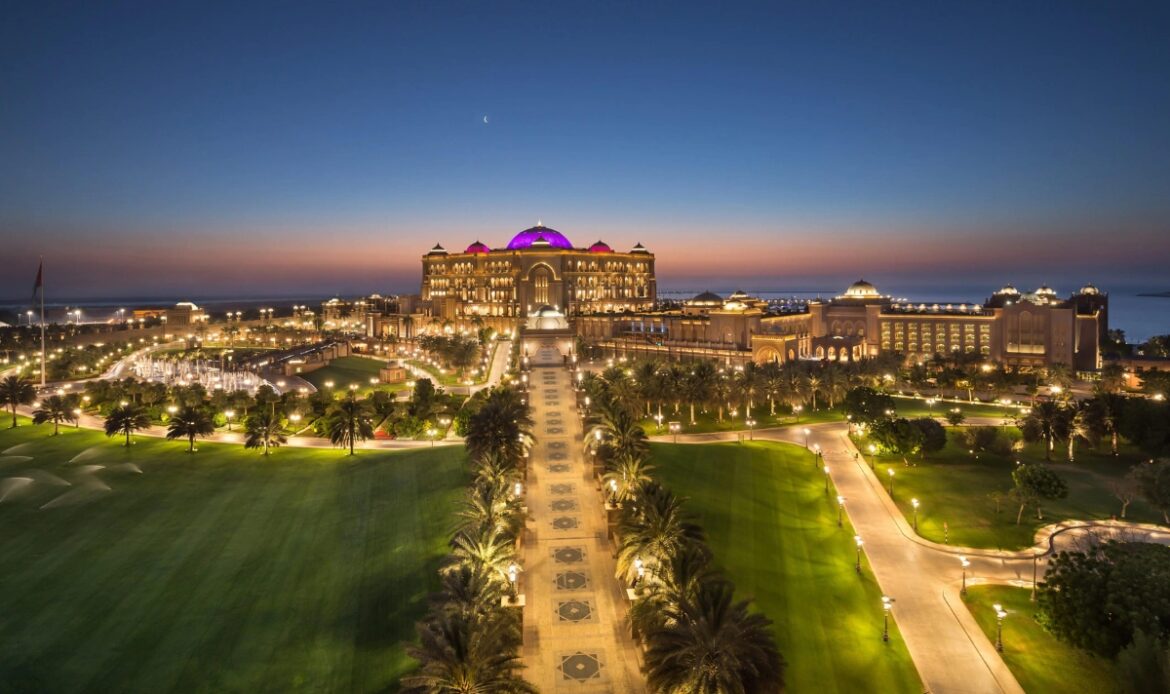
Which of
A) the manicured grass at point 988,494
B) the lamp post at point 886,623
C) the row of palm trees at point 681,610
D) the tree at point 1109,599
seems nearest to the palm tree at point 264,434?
the row of palm trees at point 681,610

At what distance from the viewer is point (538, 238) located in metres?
145

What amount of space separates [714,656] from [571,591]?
9.42m

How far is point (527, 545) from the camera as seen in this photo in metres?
32.0

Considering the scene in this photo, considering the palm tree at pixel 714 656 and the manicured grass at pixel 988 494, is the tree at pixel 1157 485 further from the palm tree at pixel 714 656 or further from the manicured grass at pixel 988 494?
the palm tree at pixel 714 656

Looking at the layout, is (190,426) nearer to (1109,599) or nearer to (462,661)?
(462,661)

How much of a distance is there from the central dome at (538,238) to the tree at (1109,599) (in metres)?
A: 123

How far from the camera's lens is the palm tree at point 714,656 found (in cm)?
1978

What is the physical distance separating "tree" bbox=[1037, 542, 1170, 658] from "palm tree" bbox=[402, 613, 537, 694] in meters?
20.8

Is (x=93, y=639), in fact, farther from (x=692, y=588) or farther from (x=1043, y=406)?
(x=1043, y=406)

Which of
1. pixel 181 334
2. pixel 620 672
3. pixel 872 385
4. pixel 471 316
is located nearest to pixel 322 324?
pixel 181 334

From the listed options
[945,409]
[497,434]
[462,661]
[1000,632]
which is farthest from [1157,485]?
[462,661]

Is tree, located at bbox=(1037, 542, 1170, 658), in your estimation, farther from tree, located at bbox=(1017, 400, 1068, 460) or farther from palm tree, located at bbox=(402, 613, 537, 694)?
tree, located at bbox=(1017, 400, 1068, 460)

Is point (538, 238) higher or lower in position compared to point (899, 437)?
higher

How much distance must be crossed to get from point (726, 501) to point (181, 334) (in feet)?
510
